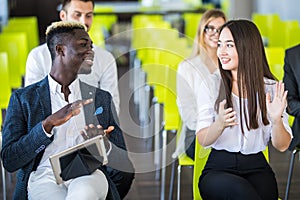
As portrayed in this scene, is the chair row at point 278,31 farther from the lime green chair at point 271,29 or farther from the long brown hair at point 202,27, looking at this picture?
the long brown hair at point 202,27

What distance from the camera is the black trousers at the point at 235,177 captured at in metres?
2.76

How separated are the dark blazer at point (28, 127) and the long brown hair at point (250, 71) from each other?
0.59m

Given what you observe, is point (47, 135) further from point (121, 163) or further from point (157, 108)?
point (157, 108)

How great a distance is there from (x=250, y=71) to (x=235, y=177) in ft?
1.67

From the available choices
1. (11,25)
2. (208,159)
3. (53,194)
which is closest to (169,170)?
(208,159)

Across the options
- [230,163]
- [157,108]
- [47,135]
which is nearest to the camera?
[47,135]

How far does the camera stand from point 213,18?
4008 mm

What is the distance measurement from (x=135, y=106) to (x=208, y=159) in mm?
3327

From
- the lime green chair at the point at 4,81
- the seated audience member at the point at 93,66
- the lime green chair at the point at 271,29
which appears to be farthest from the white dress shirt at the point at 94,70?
the lime green chair at the point at 271,29

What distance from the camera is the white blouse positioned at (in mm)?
2918

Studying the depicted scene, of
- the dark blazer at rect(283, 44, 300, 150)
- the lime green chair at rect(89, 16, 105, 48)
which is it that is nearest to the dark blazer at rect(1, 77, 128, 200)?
the lime green chair at rect(89, 16, 105, 48)

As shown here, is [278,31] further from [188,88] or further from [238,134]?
[238,134]

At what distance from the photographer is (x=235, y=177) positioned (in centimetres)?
280

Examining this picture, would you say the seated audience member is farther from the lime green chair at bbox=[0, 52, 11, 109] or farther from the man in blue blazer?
the lime green chair at bbox=[0, 52, 11, 109]
